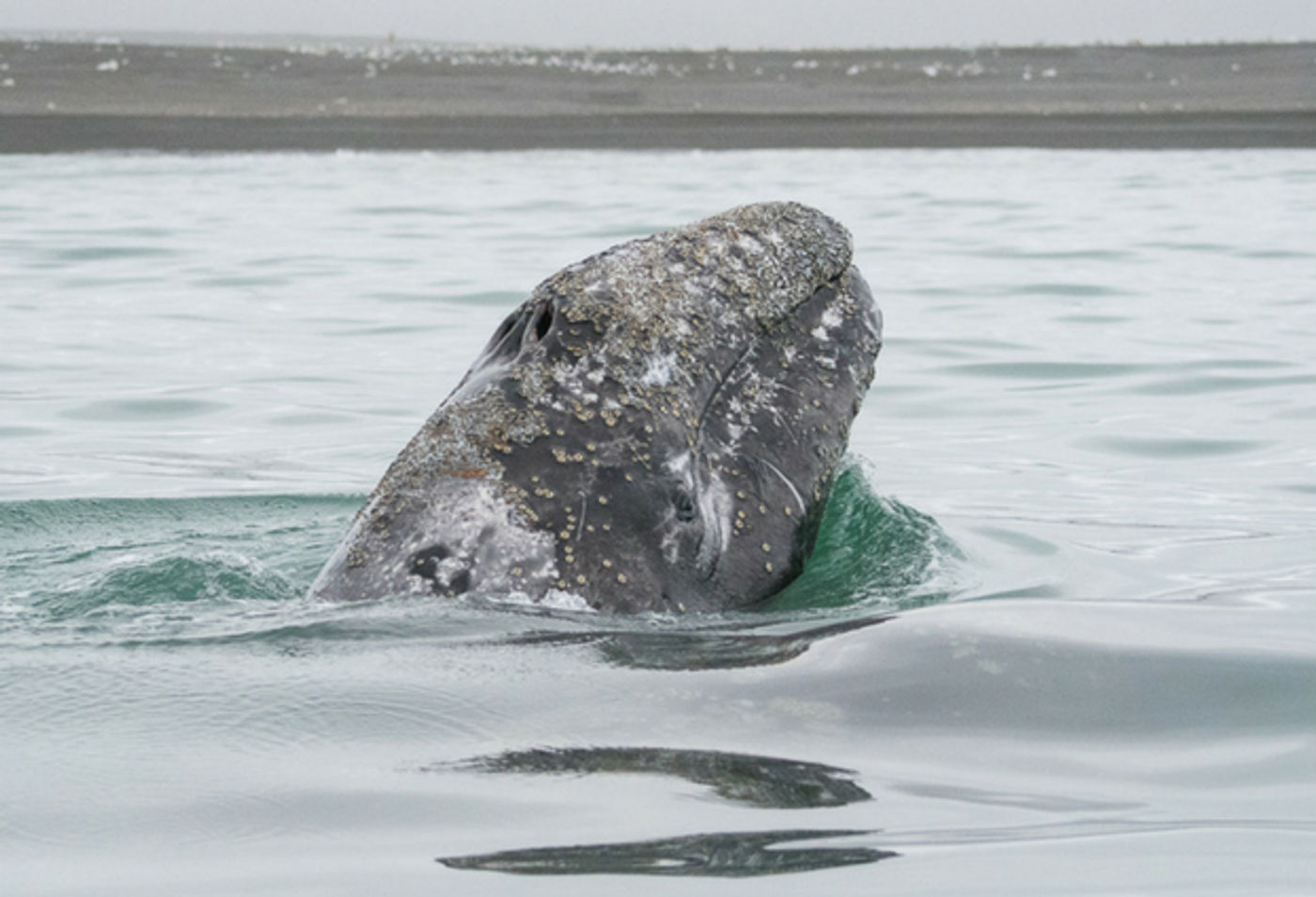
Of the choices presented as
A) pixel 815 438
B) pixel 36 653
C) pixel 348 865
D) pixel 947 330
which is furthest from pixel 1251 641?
pixel 947 330

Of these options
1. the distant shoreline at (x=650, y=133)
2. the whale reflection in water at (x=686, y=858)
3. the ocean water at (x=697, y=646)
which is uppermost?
the distant shoreline at (x=650, y=133)

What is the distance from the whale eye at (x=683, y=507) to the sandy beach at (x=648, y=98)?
1290 inches

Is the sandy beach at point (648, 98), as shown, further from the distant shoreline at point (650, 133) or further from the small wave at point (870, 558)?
the small wave at point (870, 558)

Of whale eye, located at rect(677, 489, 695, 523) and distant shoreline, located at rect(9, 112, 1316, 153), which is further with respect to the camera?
distant shoreline, located at rect(9, 112, 1316, 153)

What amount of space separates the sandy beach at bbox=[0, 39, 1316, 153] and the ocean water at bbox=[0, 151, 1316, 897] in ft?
85.3

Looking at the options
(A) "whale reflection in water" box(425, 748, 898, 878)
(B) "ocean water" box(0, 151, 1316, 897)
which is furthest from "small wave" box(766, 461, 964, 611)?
(A) "whale reflection in water" box(425, 748, 898, 878)

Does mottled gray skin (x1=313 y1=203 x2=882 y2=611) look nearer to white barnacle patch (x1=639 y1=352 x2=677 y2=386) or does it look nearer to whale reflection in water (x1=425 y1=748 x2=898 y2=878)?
white barnacle patch (x1=639 y1=352 x2=677 y2=386)

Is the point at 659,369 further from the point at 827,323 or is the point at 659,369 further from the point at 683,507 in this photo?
the point at 827,323

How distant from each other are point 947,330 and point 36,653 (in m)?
8.75

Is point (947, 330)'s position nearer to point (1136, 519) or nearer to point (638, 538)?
point (1136, 519)

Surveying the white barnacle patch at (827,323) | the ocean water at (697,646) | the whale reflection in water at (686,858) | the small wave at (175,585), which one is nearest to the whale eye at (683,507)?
the ocean water at (697,646)

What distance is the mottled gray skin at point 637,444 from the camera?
4086 millimetres

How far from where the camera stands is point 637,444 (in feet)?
13.9

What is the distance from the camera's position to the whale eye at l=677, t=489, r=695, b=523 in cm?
419
